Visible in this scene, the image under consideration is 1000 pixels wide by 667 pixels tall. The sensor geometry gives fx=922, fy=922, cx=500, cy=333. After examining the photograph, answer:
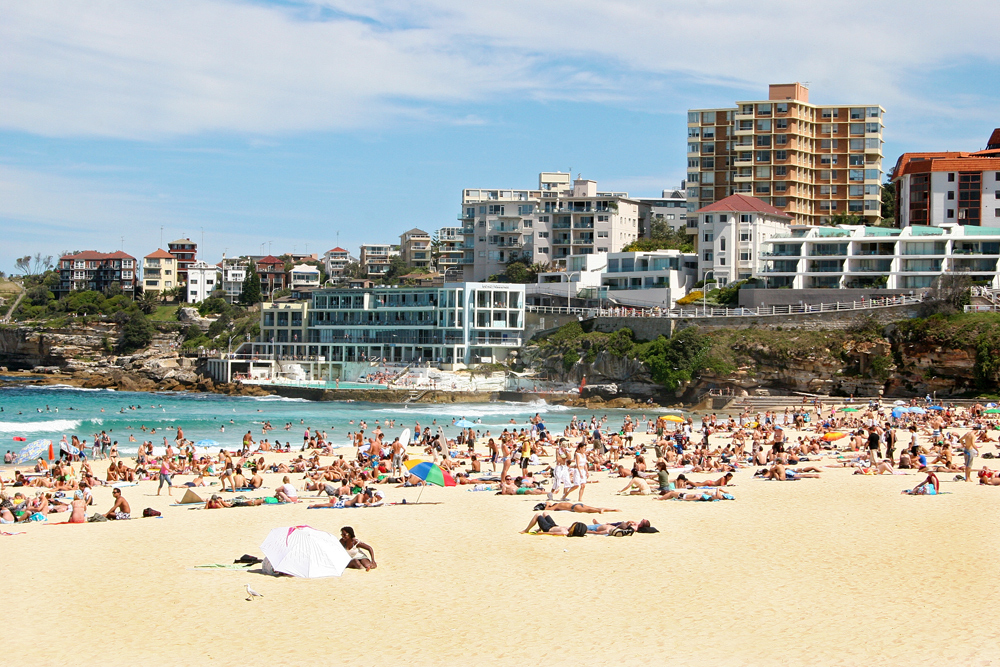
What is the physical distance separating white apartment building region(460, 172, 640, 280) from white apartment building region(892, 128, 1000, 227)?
2358 cm

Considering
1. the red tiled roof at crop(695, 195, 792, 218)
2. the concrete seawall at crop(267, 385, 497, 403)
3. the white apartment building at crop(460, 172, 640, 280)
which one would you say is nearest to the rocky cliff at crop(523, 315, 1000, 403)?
the concrete seawall at crop(267, 385, 497, 403)

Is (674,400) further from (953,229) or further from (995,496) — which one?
(995,496)

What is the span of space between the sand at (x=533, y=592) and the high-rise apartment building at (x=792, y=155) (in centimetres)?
6464

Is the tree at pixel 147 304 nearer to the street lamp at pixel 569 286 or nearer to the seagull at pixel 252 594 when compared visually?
the street lamp at pixel 569 286

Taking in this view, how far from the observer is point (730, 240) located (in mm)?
67000

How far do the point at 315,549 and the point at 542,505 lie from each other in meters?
6.17

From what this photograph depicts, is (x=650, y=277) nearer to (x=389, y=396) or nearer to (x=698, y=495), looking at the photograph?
(x=389, y=396)

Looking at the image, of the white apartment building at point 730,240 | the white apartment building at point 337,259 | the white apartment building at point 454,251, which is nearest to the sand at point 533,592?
the white apartment building at point 730,240

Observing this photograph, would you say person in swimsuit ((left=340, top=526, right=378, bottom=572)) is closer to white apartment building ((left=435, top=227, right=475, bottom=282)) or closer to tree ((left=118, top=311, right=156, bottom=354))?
white apartment building ((left=435, top=227, right=475, bottom=282))

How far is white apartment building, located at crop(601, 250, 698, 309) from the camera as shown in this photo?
6562cm

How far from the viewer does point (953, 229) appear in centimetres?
5828

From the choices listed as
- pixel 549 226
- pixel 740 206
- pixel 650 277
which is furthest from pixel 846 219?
pixel 549 226

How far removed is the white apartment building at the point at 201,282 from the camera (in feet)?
373

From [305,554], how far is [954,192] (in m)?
71.0
